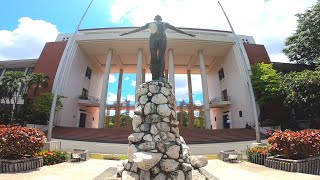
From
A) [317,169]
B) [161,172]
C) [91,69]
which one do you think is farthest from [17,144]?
[91,69]

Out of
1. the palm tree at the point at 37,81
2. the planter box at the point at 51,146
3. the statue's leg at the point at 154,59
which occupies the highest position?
the palm tree at the point at 37,81

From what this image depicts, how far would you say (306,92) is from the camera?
22250mm

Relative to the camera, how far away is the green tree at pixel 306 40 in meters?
27.7

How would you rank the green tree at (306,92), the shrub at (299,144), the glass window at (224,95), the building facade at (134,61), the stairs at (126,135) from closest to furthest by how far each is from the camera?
the shrub at (299,144)
the green tree at (306,92)
the stairs at (126,135)
the building facade at (134,61)
the glass window at (224,95)

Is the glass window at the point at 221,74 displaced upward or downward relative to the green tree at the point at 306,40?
downward

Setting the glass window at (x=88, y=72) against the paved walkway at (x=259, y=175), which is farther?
the glass window at (x=88, y=72)

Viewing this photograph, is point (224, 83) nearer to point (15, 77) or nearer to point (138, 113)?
point (15, 77)

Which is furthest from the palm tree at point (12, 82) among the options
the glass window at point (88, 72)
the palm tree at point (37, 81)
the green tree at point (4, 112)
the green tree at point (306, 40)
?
the green tree at point (306, 40)

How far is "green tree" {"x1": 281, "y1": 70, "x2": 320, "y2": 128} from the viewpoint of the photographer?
21.7 metres

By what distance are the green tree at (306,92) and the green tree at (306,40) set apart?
5918mm

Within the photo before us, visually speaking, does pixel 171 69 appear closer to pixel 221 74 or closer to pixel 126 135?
pixel 221 74

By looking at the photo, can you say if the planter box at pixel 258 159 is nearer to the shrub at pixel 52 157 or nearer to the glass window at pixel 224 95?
the shrub at pixel 52 157

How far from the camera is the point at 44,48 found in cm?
3234

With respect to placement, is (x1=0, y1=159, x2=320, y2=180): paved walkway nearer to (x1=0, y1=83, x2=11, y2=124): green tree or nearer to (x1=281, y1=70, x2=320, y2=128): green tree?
(x1=281, y1=70, x2=320, y2=128): green tree
